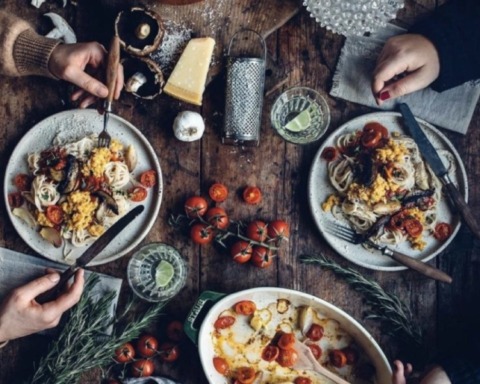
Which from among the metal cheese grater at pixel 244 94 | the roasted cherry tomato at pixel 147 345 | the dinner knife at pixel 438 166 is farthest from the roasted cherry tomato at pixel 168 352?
the dinner knife at pixel 438 166

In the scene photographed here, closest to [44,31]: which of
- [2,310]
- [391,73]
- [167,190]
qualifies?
[167,190]

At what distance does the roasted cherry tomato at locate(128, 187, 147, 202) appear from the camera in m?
2.94

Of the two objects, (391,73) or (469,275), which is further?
(469,275)

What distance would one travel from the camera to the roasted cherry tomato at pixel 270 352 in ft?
9.87

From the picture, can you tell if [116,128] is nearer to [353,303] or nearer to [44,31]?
[44,31]

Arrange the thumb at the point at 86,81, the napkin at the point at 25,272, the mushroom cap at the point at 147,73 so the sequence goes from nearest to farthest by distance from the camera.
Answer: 1. the thumb at the point at 86,81
2. the mushroom cap at the point at 147,73
3. the napkin at the point at 25,272

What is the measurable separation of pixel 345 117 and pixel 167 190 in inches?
33.0

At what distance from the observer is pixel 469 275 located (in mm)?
3094

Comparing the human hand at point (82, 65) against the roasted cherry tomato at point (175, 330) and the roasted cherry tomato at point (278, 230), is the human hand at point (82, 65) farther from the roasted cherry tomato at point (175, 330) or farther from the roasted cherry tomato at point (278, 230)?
the roasted cherry tomato at point (175, 330)

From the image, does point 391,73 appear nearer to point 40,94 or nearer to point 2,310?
point 40,94

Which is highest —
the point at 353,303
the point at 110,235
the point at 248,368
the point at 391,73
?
the point at 391,73

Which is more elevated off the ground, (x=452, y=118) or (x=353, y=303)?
(x=452, y=118)

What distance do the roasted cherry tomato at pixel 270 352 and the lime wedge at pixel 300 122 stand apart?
94cm

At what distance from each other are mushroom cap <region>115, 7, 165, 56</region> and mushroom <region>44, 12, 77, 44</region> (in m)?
0.24
